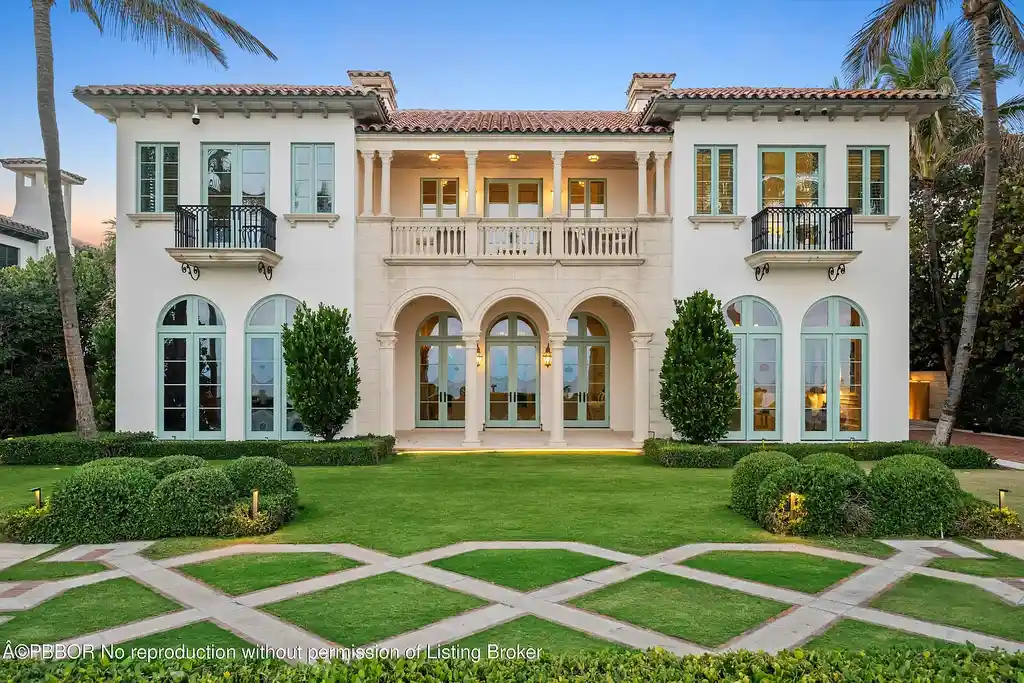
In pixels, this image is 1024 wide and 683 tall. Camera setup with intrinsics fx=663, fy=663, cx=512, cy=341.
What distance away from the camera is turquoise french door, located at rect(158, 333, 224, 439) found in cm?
1716

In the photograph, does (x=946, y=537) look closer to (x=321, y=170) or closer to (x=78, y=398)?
(x=321, y=170)

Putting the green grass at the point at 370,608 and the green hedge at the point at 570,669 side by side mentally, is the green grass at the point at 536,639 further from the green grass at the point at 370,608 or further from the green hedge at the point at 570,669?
the green hedge at the point at 570,669

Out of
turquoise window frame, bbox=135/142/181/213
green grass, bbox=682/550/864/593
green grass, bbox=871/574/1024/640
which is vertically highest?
turquoise window frame, bbox=135/142/181/213

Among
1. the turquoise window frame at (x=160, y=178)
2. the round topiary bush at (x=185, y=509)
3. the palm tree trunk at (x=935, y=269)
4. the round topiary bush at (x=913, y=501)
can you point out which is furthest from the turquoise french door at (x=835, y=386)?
the turquoise window frame at (x=160, y=178)

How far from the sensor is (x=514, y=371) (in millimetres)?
21141

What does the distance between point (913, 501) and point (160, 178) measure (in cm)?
1787

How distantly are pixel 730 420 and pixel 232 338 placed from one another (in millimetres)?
12823

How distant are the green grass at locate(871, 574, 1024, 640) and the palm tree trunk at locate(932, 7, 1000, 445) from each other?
10.6 metres

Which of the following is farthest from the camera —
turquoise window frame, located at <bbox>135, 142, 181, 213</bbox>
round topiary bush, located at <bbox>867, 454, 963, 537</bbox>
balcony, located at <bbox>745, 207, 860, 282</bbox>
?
turquoise window frame, located at <bbox>135, 142, 181, 213</bbox>

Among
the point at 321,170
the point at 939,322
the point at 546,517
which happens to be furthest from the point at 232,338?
the point at 939,322

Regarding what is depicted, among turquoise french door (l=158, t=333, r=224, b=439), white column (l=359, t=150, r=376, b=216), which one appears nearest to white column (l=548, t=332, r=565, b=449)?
white column (l=359, t=150, r=376, b=216)

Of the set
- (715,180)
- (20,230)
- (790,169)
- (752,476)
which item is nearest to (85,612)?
(752,476)

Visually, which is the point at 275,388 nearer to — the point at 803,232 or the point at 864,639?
the point at 803,232

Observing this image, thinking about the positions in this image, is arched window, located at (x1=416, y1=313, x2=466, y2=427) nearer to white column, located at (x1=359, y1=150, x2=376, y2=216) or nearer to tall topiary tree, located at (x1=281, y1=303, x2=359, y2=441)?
white column, located at (x1=359, y1=150, x2=376, y2=216)
